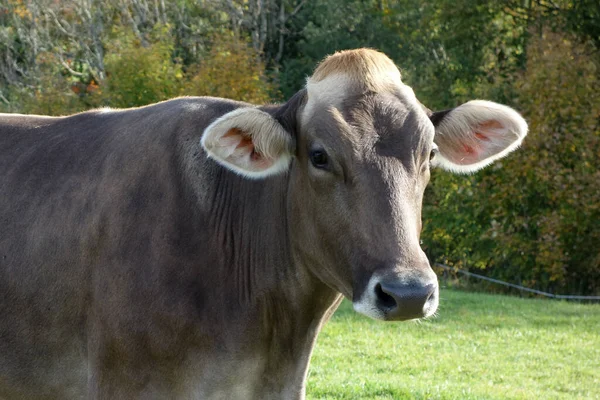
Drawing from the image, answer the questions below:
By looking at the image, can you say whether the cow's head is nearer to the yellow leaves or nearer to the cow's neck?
the cow's neck

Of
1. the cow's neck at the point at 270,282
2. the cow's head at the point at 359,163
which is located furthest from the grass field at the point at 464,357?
the cow's head at the point at 359,163

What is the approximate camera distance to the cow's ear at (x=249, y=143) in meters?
4.23

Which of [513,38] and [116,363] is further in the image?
[513,38]

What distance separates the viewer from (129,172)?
15.2 feet

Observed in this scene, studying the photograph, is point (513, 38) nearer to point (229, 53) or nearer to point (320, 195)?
point (229, 53)

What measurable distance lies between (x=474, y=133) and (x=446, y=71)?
1878cm

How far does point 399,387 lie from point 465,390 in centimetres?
63

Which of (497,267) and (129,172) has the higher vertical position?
(129,172)

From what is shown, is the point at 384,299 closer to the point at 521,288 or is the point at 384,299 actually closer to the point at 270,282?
the point at 270,282

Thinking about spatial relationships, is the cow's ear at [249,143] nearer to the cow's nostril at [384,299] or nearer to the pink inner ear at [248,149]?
the pink inner ear at [248,149]

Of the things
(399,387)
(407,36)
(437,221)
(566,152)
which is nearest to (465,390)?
(399,387)

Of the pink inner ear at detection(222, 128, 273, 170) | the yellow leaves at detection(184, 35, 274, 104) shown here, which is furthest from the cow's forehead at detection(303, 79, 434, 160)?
the yellow leaves at detection(184, 35, 274, 104)

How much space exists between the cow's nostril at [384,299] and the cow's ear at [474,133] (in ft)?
3.66

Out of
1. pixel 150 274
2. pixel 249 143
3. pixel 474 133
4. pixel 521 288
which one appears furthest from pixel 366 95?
pixel 521 288
